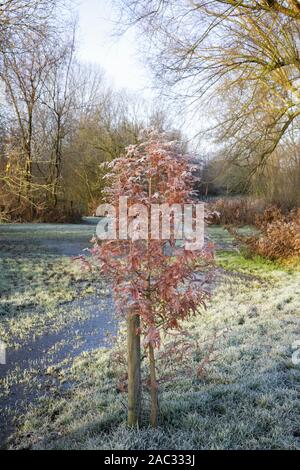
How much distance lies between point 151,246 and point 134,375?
0.90m

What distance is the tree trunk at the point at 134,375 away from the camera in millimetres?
2574

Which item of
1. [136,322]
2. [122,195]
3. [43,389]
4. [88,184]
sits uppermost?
[88,184]

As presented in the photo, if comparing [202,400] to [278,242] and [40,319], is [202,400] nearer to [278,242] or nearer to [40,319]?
[40,319]

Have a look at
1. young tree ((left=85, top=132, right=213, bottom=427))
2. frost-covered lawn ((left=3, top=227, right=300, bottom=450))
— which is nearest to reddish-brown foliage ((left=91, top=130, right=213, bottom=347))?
young tree ((left=85, top=132, right=213, bottom=427))

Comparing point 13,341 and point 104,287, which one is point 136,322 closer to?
point 13,341

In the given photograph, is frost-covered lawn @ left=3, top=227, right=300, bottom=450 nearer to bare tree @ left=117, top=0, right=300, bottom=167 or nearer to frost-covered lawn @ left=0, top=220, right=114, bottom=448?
frost-covered lawn @ left=0, top=220, right=114, bottom=448

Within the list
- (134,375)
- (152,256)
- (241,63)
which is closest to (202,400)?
(134,375)

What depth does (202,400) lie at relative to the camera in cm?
294

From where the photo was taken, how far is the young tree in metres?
2.38

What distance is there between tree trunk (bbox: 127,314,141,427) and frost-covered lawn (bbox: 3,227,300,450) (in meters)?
0.10

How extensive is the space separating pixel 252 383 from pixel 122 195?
2.00 m

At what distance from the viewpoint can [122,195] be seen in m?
2.44

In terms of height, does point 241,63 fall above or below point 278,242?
above
